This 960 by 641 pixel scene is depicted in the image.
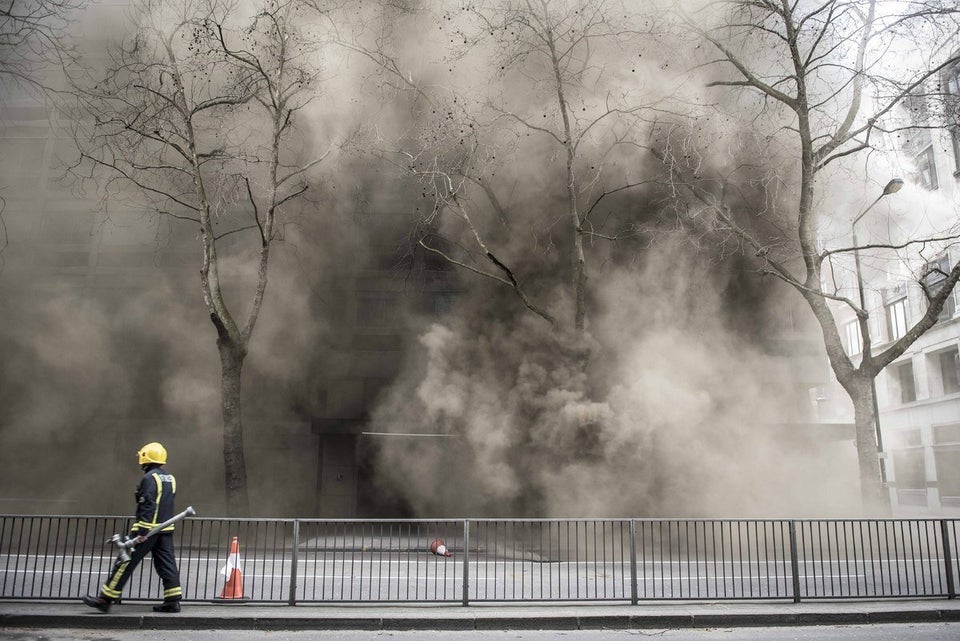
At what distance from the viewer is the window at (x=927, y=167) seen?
2170 cm

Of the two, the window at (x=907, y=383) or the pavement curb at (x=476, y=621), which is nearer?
the pavement curb at (x=476, y=621)

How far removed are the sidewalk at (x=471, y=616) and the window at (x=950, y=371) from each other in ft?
71.2

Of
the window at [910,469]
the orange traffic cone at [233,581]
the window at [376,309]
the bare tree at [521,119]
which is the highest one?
the bare tree at [521,119]

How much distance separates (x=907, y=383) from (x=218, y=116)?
89.0 feet

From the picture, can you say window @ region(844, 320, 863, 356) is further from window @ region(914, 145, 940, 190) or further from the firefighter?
the firefighter

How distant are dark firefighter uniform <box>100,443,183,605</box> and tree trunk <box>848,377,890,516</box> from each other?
9.30m

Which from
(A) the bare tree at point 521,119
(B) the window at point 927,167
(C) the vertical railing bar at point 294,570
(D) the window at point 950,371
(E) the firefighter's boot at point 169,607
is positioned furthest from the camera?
(D) the window at point 950,371

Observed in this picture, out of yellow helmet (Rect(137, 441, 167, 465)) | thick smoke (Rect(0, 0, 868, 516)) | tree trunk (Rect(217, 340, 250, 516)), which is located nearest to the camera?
yellow helmet (Rect(137, 441, 167, 465))

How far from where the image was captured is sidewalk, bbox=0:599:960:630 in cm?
505

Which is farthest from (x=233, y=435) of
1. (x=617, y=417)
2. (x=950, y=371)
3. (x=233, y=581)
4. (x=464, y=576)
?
(x=950, y=371)

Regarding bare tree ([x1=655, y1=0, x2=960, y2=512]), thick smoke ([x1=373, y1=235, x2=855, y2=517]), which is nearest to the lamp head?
bare tree ([x1=655, y1=0, x2=960, y2=512])

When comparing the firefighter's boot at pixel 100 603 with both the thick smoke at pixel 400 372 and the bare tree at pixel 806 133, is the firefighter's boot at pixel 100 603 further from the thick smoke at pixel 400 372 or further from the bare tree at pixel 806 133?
the bare tree at pixel 806 133

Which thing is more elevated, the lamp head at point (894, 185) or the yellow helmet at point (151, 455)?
the lamp head at point (894, 185)

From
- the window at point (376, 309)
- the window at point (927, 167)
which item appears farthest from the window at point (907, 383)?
the window at point (376, 309)
